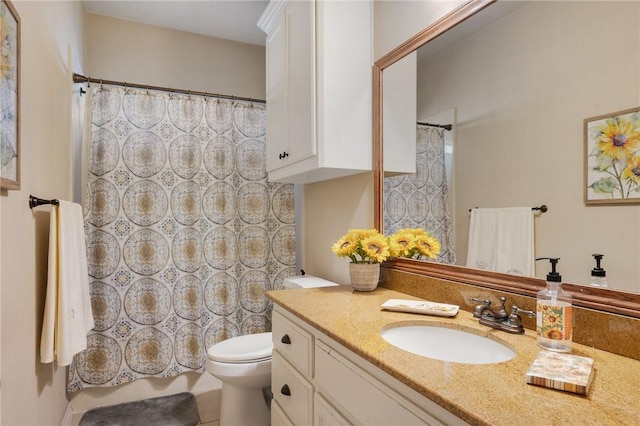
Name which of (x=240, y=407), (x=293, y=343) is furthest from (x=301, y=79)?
(x=240, y=407)

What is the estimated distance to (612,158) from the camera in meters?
0.91

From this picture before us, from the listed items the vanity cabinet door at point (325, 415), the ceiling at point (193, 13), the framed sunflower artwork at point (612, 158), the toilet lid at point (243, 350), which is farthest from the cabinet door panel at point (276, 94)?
the framed sunflower artwork at point (612, 158)

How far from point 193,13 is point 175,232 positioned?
1539mm

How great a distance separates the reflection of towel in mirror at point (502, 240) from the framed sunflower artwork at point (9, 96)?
1.51m

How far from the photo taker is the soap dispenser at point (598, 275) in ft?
2.98

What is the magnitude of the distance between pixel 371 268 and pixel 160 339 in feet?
5.06

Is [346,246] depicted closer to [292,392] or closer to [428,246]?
[428,246]

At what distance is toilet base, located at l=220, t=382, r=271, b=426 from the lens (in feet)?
6.52

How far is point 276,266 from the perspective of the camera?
2.58 m

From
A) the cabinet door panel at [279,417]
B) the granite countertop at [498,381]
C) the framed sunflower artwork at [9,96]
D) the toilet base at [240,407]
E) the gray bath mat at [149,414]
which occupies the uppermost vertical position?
the framed sunflower artwork at [9,96]

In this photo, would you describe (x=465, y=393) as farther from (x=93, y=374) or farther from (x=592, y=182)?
(x=93, y=374)

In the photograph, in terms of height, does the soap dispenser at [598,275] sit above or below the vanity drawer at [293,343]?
above

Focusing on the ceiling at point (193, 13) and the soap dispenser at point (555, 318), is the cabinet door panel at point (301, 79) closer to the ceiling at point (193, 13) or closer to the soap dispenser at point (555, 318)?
the ceiling at point (193, 13)

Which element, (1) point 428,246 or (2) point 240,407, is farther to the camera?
(2) point 240,407
